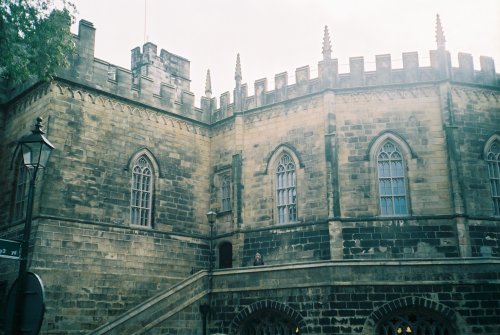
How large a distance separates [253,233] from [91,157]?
754 cm

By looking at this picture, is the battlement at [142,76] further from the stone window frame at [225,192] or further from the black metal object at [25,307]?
the black metal object at [25,307]

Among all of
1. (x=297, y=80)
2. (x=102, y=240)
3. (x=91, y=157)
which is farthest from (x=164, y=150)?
(x=297, y=80)

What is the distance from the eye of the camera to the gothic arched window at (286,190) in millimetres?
21766

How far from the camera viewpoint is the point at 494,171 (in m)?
20.6

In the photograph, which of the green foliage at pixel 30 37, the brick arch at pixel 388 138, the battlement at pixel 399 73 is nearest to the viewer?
the green foliage at pixel 30 37

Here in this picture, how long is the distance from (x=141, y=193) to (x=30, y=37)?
319 inches

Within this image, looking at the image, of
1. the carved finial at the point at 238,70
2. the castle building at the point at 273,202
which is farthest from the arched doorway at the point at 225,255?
the carved finial at the point at 238,70

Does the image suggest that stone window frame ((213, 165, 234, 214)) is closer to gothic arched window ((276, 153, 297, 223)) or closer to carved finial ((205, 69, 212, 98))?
gothic arched window ((276, 153, 297, 223))

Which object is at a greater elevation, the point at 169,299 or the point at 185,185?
the point at 185,185

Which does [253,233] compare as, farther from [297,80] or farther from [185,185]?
[297,80]

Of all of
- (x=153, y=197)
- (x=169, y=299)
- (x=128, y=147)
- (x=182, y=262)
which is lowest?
(x=169, y=299)

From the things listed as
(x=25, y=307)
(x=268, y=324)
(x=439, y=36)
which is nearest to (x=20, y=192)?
(x=268, y=324)

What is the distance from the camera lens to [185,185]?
76.8 feet

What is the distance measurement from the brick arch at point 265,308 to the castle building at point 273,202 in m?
0.04
